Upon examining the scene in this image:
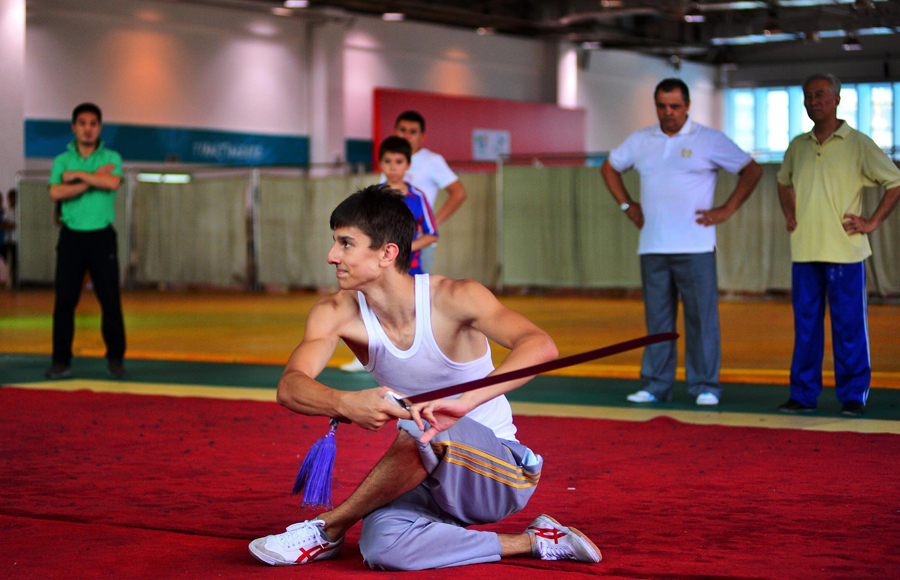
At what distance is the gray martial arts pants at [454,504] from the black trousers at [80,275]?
5.17 m

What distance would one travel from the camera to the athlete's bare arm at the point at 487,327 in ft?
9.53

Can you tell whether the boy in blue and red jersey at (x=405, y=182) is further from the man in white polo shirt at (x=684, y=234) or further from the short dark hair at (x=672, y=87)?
the short dark hair at (x=672, y=87)

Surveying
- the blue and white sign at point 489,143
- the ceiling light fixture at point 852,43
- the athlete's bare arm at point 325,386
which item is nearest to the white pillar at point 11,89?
the blue and white sign at point 489,143

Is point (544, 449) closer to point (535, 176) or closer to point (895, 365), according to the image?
point (895, 365)

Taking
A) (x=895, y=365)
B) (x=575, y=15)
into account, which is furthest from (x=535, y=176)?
(x=575, y=15)

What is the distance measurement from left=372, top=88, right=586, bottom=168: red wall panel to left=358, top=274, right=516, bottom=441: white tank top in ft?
71.2

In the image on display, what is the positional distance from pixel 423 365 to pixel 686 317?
149 inches

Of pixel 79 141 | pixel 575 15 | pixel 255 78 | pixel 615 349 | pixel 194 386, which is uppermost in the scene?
pixel 575 15

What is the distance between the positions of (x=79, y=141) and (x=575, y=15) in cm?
2066

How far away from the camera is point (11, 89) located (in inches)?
803

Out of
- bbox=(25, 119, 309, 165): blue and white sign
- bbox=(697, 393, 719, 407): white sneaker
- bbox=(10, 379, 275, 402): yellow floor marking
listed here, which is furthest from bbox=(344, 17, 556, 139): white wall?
bbox=(697, 393, 719, 407): white sneaker

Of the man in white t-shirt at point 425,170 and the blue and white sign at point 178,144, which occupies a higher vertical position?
the blue and white sign at point 178,144

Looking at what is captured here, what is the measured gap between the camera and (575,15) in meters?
26.7

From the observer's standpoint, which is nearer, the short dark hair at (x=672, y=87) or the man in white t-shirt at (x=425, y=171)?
the short dark hair at (x=672, y=87)
